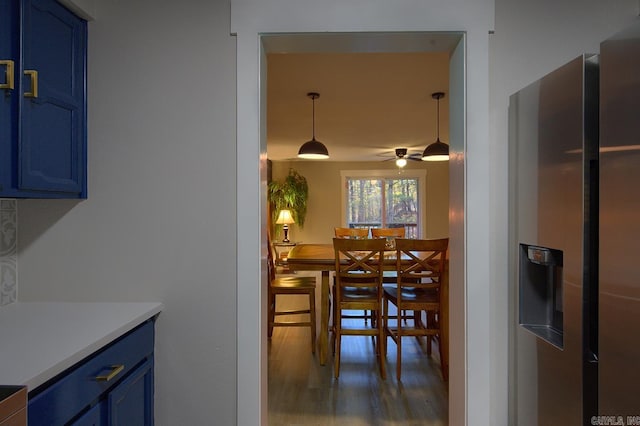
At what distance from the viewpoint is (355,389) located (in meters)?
2.73

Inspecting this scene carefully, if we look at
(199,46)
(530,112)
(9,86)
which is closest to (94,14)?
(199,46)

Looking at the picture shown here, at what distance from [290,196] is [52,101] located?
19.5ft

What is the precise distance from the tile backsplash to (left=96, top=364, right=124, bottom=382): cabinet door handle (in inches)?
25.9

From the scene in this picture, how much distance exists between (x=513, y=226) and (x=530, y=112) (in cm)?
42

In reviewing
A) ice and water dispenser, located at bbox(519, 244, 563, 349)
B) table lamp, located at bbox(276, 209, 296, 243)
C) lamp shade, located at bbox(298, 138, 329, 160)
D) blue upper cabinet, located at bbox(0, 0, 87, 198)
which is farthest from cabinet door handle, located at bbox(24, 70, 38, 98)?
table lamp, located at bbox(276, 209, 296, 243)

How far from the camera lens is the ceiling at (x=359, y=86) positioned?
1648 millimetres

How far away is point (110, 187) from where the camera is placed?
1.59 meters

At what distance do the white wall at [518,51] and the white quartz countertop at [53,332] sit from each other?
139 centimetres

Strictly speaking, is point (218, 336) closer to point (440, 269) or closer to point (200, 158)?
point (200, 158)

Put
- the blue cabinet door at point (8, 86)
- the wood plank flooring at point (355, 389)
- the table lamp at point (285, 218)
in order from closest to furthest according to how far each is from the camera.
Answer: the blue cabinet door at point (8, 86), the wood plank flooring at point (355, 389), the table lamp at point (285, 218)

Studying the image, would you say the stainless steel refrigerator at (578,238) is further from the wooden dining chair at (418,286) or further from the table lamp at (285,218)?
the table lamp at (285,218)

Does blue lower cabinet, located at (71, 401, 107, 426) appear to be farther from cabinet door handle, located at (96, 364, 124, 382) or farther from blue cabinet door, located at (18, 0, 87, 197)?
blue cabinet door, located at (18, 0, 87, 197)

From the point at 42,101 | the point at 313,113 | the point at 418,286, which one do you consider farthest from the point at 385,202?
the point at 42,101

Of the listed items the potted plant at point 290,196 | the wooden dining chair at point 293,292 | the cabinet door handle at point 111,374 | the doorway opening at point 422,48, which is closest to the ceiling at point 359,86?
the doorway opening at point 422,48
